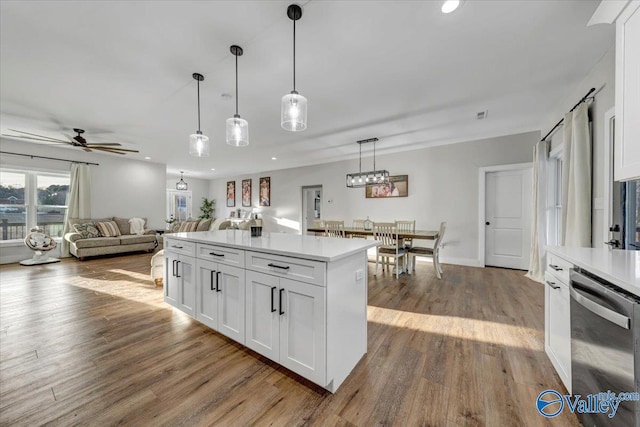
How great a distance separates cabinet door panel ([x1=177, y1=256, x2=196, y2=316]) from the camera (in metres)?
2.27

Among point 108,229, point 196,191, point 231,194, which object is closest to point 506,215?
point 231,194

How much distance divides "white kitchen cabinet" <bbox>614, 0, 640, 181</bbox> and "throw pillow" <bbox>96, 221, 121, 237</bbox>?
819 centimetres

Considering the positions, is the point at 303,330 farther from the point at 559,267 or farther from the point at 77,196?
the point at 77,196

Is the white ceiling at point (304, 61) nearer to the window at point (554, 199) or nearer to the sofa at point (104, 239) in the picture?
the window at point (554, 199)

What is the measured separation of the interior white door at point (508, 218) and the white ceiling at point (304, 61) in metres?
1.00

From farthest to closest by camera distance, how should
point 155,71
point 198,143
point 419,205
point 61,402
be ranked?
point 419,205
point 198,143
point 155,71
point 61,402

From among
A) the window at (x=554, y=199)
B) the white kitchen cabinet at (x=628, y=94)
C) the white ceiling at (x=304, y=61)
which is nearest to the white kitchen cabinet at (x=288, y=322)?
the white kitchen cabinet at (x=628, y=94)

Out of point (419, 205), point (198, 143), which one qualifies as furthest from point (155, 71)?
point (419, 205)

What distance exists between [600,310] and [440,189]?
172 inches

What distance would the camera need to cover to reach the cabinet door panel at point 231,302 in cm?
184

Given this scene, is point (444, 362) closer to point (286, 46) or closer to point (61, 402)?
point (61, 402)

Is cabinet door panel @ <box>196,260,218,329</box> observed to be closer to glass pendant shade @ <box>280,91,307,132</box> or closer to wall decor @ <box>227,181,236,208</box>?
glass pendant shade @ <box>280,91,307,132</box>

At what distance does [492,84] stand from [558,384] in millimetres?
2857

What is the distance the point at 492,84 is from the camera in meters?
2.72
